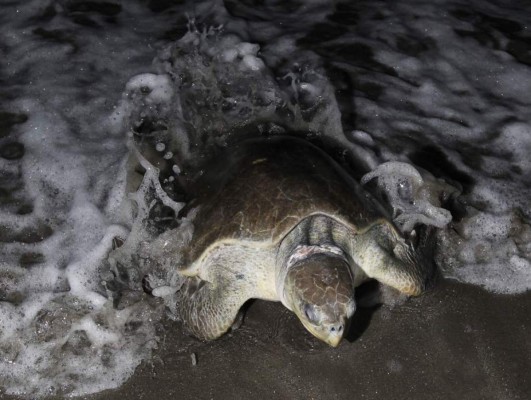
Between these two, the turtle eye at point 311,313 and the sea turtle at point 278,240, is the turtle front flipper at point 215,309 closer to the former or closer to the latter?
the sea turtle at point 278,240

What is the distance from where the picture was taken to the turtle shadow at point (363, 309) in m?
3.51

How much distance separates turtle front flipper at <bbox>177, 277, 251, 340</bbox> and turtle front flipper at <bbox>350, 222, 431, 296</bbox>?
0.70 m

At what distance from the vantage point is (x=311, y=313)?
2988mm

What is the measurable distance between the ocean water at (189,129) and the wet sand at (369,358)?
0.20 metres

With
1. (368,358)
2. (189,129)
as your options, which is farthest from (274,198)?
(189,129)

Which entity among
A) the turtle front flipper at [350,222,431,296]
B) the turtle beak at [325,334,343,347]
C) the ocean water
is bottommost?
the ocean water

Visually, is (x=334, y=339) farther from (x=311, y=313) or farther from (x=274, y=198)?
(x=274, y=198)

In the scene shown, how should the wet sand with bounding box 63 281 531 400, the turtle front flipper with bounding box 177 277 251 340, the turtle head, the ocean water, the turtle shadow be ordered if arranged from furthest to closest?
the ocean water → the turtle shadow → the turtle front flipper with bounding box 177 277 251 340 → the wet sand with bounding box 63 281 531 400 → the turtle head

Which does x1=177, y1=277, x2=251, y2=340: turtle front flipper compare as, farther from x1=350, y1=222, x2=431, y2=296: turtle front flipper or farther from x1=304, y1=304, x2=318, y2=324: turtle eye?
x1=350, y1=222, x2=431, y2=296: turtle front flipper

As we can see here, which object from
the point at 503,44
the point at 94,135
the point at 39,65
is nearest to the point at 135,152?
the point at 94,135

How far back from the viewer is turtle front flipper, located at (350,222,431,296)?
3441 millimetres

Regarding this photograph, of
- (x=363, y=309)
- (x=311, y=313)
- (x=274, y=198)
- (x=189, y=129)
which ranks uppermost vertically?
(x=274, y=198)

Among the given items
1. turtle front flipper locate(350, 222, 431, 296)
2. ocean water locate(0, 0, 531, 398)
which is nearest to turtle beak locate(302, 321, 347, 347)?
turtle front flipper locate(350, 222, 431, 296)

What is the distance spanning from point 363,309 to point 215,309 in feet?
3.03
